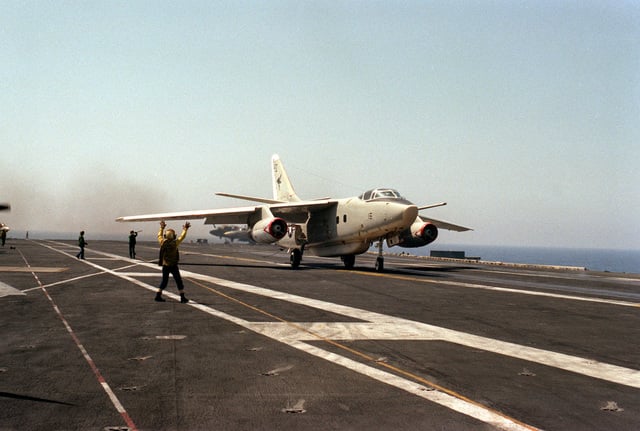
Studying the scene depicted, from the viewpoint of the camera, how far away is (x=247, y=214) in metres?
31.4

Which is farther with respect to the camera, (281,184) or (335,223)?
(281,184)

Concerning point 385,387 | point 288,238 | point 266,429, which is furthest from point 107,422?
point 288,238

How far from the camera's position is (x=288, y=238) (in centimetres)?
3077

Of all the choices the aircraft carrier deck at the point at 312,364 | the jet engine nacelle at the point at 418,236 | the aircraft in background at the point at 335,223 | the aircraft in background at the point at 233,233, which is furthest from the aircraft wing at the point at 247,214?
the aircraft in background at the point at 233,233

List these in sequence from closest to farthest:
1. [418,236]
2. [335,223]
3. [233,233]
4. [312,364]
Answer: [312,364] < [418,236] < [335,223] < [233,233]

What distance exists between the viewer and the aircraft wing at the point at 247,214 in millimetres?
29219

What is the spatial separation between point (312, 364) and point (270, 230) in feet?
66.2

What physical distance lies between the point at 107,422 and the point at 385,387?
10.4 ft

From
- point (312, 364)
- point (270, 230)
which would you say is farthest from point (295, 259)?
point (312, 364)

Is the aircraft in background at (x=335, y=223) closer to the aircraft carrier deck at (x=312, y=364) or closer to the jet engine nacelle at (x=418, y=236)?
the jet engine nacelle at (x=418, y=236)

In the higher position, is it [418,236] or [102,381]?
[418,236]

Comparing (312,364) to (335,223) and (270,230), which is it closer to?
(270,230)

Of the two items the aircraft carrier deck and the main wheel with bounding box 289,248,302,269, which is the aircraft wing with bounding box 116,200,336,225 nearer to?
the main wheel with bounding box 289,248,302,269

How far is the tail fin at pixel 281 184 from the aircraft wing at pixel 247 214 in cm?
701
